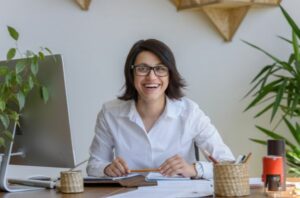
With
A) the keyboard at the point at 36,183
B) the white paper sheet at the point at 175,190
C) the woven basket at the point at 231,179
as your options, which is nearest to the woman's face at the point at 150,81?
the white paper sheet at the point at 175,190

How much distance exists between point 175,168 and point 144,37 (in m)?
1.94

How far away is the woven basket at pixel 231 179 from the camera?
171 cm

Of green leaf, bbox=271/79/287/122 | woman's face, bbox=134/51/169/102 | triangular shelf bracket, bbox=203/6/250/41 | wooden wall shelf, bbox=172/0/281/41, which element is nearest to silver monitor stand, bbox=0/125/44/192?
woman's face, bbox=134/51/169/102

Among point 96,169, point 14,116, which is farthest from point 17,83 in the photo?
point 96,169

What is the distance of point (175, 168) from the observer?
2.13 meters

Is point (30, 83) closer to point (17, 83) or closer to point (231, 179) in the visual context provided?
point (17, 83)

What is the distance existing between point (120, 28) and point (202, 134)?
172cm

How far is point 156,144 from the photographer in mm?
2432

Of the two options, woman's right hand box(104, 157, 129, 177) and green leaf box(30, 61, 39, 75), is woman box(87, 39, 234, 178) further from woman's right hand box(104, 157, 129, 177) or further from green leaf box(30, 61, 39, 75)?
green leaf box(30, 61, 39, 75)

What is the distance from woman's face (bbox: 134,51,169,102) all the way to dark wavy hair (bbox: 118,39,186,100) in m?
0.03

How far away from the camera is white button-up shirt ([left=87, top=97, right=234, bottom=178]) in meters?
2.43

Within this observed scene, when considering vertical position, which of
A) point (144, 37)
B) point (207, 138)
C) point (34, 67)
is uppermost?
point (144, 37)

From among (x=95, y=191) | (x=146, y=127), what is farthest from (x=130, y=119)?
(x=95, y=191)

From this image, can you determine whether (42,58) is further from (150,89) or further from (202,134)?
(202,134)
